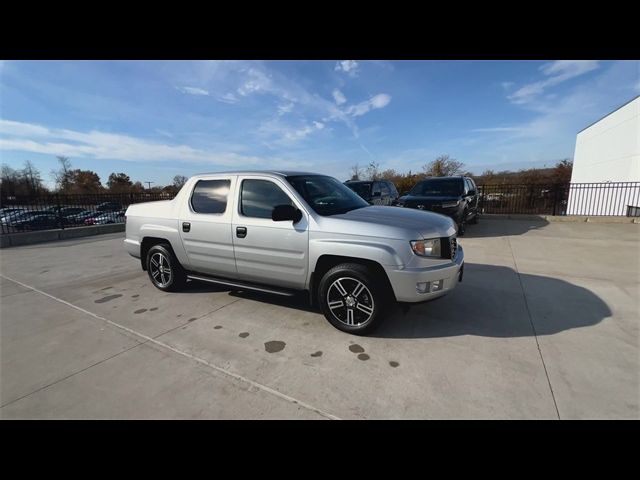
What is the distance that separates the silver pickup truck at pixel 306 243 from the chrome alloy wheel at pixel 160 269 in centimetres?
2

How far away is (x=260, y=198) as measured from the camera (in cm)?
361

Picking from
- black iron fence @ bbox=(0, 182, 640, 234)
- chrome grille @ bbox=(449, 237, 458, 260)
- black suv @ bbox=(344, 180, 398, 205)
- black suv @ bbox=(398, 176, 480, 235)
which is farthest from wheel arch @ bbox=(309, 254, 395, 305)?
black iron fence @ bbox=(0, 182, 640, 234)

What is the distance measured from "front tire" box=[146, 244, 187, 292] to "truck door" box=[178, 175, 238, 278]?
1.44 feet

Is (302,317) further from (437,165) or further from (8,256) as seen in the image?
(437,165)

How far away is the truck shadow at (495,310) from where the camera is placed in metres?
3.13

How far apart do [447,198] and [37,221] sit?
15286 mm

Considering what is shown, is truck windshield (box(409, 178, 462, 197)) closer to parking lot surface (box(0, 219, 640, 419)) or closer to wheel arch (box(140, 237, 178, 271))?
parking lot surface (box(0, 219, 640, 419))

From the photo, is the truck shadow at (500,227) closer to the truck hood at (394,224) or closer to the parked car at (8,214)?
the truck hood at (394,224)

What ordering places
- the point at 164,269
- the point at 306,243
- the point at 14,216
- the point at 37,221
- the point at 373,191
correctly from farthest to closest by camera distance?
the point at 37,221 → the point at 14,216 → the point at 373,191 → the point at 164,269 → the point at 306,243

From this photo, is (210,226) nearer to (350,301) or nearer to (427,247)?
(350,301)

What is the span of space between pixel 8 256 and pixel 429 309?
37.0 ft

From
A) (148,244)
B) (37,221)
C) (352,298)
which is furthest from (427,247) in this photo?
(37,221)

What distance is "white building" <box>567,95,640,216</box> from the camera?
52.2 feet
